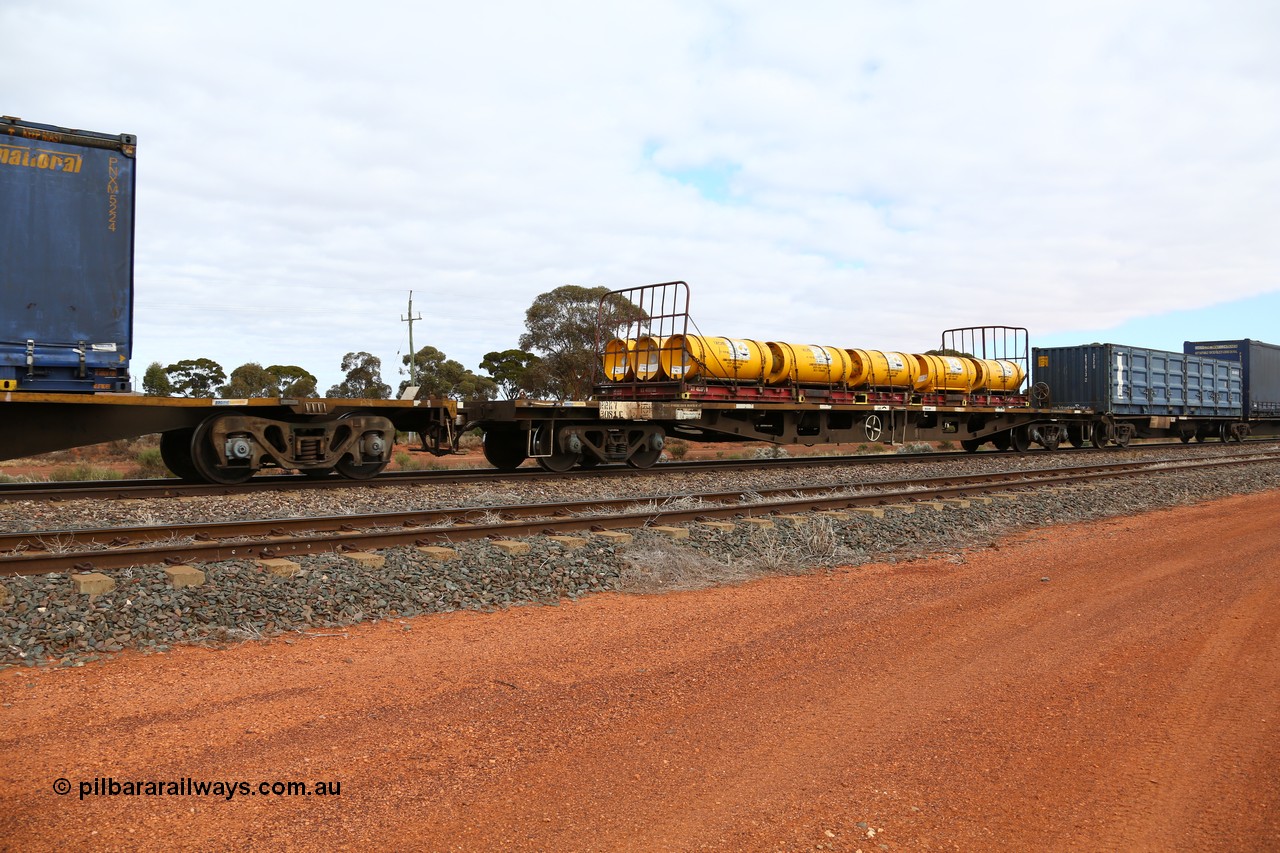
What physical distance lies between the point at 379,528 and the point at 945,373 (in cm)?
1617

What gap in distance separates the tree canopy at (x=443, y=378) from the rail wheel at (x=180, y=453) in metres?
24.4

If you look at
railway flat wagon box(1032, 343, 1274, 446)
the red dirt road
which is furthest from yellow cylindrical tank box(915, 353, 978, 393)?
the red dirt road

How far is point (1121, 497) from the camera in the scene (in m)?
13.3

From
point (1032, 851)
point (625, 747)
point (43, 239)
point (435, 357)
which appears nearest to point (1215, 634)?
point (1032, 851)

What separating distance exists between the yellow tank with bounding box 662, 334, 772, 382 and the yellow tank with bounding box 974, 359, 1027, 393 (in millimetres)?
8348

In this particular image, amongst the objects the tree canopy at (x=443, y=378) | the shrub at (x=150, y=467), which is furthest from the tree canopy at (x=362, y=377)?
the shrub at (x=150, y=467)

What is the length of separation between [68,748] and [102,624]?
1.68 m

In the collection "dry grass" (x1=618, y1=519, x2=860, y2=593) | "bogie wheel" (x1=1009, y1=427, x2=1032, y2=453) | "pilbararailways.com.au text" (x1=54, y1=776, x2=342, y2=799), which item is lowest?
"pilbararailways.com.au text" (x1=54, y1=776, x2=342, y2=799)

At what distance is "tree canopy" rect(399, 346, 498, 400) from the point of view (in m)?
38.5

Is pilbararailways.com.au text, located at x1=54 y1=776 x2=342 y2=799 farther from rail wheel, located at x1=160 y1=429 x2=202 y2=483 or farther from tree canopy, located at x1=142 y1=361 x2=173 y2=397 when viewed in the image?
tree canopy, located at x1=142 y1=361 x2=173 y2=397

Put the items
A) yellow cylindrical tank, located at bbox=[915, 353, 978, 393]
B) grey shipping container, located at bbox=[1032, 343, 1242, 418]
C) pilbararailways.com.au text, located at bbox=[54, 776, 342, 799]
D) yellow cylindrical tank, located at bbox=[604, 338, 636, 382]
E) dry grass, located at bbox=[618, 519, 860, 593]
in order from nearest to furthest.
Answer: pilbararailways.com.au text, located at bbox=[54, 776, 342, 799]
dry grass, located at bbox=[618, 519, 860, 593]
yellow cylindrical tank, located at bbox=[604, 338, 636, 382]
yellow cylindrical tank, located at bbox=[915, 353, 978, 393]
grey shipping container, located at bbox=[1032, 343, 1242, 418]

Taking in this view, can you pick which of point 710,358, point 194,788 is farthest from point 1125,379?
point 194,788

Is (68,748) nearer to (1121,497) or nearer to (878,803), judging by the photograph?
(878,803)

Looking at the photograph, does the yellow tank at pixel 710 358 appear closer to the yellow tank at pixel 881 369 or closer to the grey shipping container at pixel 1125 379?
the yellow tank at pixel 881 369
